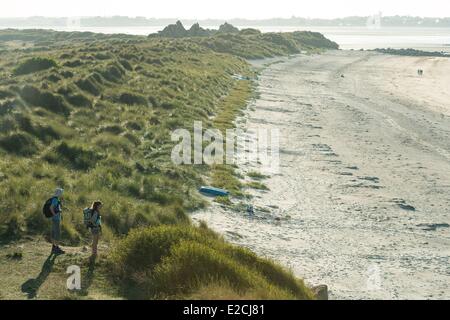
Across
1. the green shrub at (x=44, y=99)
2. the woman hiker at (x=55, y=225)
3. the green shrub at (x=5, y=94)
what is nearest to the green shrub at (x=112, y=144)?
the green shrub at (x=44, y=99)

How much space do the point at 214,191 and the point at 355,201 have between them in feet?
19.1

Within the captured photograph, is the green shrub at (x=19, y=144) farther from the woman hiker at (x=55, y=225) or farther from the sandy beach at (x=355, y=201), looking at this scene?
the woman hiker at (x=55, y=225)

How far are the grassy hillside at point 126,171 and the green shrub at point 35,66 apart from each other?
0.11 metres

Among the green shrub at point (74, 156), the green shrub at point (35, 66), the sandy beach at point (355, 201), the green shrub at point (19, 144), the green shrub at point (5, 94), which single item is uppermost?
the green shrub at point (35, 66)

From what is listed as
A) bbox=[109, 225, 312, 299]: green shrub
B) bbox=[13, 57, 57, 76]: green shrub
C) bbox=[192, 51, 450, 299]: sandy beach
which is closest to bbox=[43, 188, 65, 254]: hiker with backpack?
bbox=[109, 225, 312, 299]: green shrub

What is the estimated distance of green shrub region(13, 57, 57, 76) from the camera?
43.0m

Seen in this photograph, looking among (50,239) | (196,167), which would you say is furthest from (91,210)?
(196,167)

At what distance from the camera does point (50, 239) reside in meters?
13.3

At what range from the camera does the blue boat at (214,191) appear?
20414 mm

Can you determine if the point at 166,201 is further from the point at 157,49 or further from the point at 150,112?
the point at 157,49

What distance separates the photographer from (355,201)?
21.5m

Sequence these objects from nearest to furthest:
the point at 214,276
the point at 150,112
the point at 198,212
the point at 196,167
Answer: the point at 214,276 < the point at 198,212 < the point at 196,167 < the point at 150,112

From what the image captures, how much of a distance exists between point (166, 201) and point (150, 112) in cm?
1433

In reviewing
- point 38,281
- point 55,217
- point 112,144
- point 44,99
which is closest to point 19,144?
point 112,144
